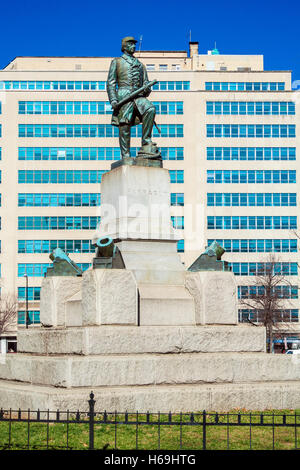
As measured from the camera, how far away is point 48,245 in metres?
78.7

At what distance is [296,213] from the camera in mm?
80500

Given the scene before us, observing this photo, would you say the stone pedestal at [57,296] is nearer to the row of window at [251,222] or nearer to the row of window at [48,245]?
the row of window at [48,245]

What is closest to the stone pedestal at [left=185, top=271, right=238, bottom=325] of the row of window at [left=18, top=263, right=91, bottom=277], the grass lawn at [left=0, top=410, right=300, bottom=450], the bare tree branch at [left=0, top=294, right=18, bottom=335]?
the grass lawn at [left=0, top=410, right=300, bottom=450]

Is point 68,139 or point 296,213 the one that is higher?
point 68,139

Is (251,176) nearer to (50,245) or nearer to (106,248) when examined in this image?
(50,245)

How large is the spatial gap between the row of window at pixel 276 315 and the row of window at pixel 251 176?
1406 centimetres

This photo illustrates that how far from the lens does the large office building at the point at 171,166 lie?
78938mm

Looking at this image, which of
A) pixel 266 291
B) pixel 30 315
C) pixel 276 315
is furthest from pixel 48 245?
pixel 276 315

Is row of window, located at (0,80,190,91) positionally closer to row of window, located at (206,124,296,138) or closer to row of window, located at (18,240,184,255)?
row of window, located at (206,124,296,138)

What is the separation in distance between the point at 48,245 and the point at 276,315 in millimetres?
25381

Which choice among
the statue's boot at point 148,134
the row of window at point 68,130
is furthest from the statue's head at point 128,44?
the row of window at point 68,130

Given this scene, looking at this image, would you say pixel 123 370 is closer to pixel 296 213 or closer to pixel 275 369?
pixel 275 369

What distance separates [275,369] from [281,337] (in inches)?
2420
